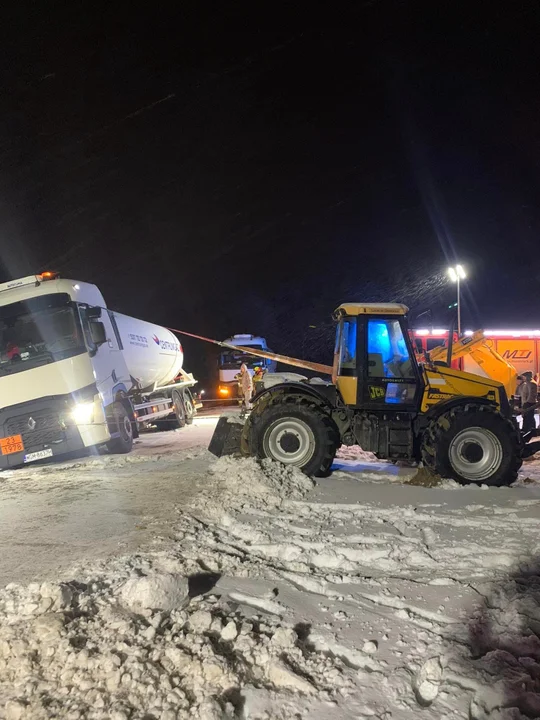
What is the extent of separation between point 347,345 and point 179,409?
9394mm

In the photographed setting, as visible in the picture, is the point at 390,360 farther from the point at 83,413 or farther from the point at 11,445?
the point at 11,445

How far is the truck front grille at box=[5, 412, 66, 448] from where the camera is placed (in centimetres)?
852

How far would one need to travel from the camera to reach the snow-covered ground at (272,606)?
8.02 ft

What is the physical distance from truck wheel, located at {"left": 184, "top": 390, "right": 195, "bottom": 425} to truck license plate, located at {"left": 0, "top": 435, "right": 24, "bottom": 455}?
26.0ft

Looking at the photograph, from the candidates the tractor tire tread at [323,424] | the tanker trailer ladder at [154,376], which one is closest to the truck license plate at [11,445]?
the tanker trailer ladder at [154,376]

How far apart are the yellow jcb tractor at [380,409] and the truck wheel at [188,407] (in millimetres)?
9361

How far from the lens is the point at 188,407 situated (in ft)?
54.6

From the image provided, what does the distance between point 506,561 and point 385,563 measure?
1.03 metres

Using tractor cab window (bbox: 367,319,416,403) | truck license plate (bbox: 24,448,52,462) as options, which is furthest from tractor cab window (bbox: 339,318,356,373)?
truck license plate (bbox: 24,448,52,462)

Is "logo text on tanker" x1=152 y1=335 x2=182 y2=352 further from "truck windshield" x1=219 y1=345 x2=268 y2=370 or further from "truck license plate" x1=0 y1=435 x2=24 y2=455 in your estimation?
"truck windshield" x1=219 y1=345 x2=268 y2=370

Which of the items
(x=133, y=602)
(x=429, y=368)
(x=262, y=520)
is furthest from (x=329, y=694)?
(x=429, y=368)

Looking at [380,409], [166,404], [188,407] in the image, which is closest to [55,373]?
[166,404]

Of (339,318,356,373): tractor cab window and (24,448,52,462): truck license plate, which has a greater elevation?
(339,318,356,373): tractor cab window

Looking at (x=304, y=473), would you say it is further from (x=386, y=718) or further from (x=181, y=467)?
(x=386, y=718)
